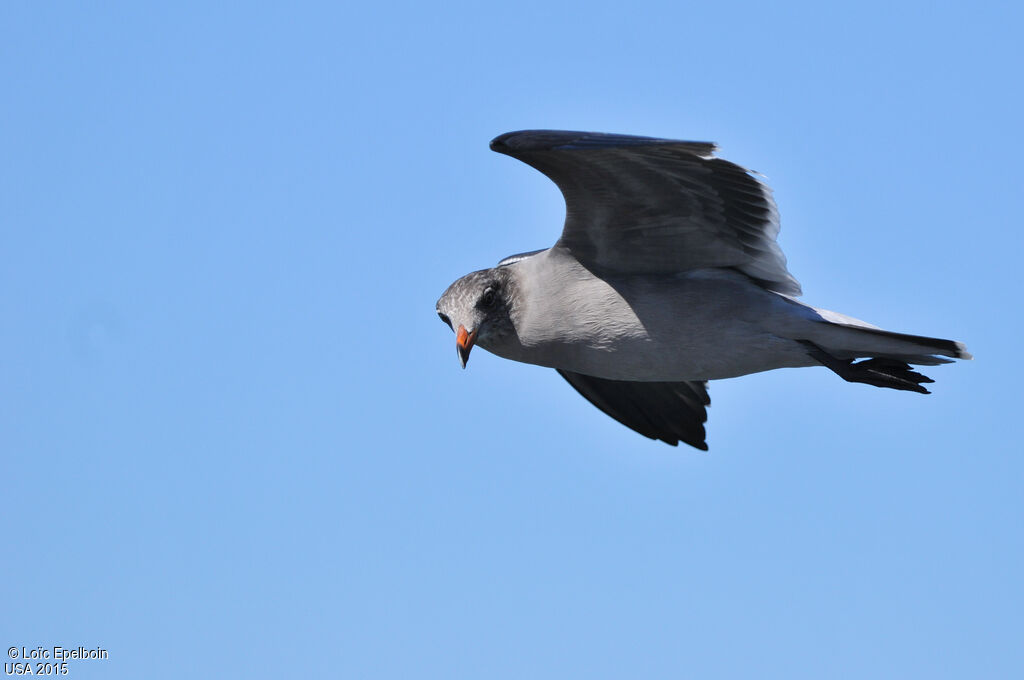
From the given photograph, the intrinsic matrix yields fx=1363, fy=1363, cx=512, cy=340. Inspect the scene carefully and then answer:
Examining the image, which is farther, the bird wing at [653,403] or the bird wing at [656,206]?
the bird wing at [653,403]

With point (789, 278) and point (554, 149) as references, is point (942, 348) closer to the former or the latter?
point (789, 278)

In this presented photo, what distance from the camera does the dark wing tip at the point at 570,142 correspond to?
328 inches

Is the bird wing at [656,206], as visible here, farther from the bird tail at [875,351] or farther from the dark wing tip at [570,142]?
the bird tail at [875,351]

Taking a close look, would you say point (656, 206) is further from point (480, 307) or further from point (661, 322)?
point (480, 307)

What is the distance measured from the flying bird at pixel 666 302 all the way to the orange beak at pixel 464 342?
0.4 inches

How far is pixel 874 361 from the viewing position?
33.6 feet

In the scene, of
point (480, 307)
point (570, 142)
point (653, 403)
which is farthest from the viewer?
point (653, 403)

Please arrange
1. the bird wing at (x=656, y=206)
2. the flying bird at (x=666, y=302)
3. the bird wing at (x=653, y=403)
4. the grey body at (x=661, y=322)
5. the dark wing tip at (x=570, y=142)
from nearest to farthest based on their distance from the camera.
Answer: the dark wing tip at (x=570, y=142)
the bird wing at (x=656, y=206)
the flying bird at (x=666, y=302)
the grey body at (x=661, y=322)
the bird wing at (x=653, y=403)

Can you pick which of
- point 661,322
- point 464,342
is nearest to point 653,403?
point 661,322

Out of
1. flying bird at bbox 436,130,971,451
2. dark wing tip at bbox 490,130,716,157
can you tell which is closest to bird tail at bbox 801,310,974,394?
flying bird at bbox 436,130,971,451

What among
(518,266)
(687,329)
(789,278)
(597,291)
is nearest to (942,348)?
(789,278)

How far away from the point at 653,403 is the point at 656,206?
3.46 meters

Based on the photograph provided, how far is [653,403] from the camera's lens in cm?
1275

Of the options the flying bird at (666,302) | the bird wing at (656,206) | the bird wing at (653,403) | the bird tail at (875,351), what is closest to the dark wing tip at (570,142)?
the bird wing at (656,206)
